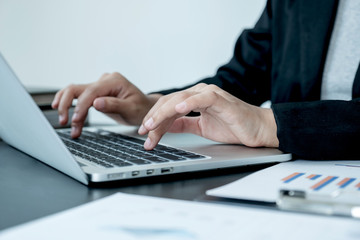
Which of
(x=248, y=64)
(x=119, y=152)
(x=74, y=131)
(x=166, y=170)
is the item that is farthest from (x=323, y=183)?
(x=248, y=64)

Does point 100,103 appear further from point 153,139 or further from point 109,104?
point 153,139

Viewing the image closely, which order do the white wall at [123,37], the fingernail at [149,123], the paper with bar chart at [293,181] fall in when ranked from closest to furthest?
the paper with bar chart at [293,181], the fingernail at [149,123], the white wall at [123,37]

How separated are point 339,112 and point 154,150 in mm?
289

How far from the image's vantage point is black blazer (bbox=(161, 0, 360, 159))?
683 millimetres

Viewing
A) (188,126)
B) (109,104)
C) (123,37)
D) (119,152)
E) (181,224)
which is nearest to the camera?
(181,224)

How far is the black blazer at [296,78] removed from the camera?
0.68 metres

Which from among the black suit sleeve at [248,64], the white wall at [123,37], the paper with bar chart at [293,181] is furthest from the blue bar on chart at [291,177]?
the white wall at [123,37]

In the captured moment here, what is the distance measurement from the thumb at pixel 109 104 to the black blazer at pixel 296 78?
0.27m

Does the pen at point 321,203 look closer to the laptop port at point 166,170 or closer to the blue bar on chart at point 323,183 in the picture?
the blue bar on chart at point 323,183

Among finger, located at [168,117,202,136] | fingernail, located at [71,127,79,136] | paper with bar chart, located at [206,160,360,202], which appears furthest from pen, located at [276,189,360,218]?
fingernail, located at [71,127,79,136]

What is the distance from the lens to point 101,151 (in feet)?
2.15

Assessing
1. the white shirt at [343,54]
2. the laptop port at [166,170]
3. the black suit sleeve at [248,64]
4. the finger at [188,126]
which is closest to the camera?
the laptop port at [166,170]

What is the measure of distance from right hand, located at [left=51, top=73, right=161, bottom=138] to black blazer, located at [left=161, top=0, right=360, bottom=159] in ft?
0.73

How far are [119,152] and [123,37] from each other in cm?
169
